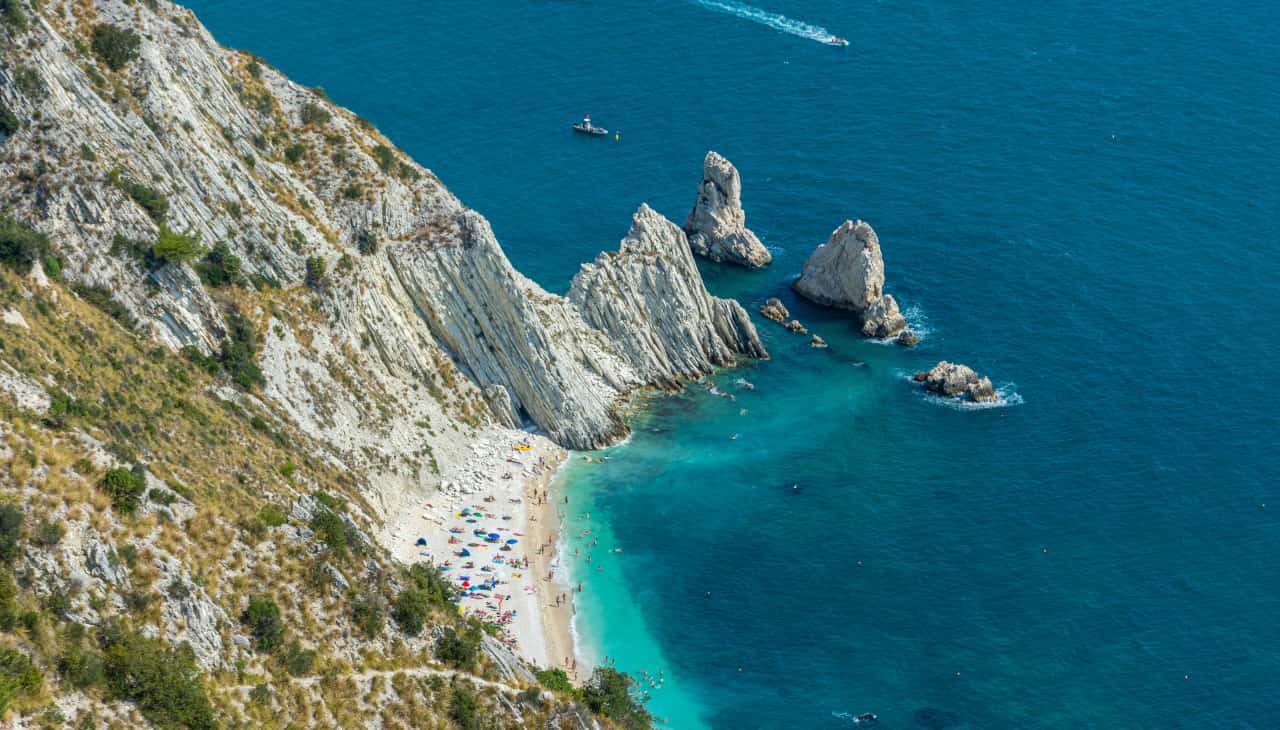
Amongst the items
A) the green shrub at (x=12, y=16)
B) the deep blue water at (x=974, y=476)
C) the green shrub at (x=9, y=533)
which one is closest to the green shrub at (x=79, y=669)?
the green shrub at (x=9, y=533)

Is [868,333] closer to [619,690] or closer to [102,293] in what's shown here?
[619,690]

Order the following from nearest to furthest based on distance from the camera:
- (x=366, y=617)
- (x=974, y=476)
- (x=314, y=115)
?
(x=366, y=617) < (x=974, y=476) < (x=314, y=115)

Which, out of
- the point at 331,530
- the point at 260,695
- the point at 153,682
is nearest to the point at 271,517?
the point at 331,530

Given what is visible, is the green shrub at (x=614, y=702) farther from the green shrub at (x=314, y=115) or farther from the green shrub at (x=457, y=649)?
the green shrub at (x=314, y=115)

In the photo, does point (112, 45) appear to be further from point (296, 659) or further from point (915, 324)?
point (915, 324)

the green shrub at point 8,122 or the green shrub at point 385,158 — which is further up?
the green shrub at point 385,158

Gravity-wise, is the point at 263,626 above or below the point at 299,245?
below
